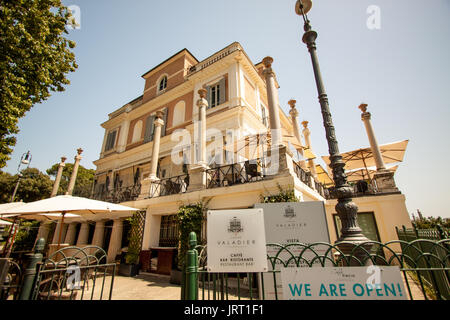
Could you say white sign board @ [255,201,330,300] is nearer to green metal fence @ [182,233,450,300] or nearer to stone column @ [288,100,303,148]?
green metal fence @ [182,233,450,300]

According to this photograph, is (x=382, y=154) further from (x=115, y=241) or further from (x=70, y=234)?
(x=70, y=234)

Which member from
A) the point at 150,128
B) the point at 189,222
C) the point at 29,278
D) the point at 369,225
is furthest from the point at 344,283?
the point at 150,128

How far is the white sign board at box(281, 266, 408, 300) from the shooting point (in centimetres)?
182

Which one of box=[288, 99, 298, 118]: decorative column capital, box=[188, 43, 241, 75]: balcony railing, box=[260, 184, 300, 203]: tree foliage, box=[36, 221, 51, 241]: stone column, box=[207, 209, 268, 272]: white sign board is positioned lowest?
box=[207, 209, 268, 272]: white sign board

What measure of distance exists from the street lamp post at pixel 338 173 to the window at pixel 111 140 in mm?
19178

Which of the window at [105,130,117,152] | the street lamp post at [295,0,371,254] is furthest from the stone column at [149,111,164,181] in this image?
A: the window at [105,130,117,152]

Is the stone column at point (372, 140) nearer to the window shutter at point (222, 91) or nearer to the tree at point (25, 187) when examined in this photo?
the window shutter at point (222, 91)

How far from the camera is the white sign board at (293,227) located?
3611mm

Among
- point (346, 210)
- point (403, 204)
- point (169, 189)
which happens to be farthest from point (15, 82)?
point (403, 204)

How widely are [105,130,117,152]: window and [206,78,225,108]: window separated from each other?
11.3 metres

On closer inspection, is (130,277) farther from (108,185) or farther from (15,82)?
(108,185)

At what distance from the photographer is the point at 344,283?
6.22 ft

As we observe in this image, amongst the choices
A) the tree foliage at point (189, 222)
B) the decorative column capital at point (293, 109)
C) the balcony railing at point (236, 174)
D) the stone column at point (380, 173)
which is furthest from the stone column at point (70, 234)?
the stone column at point (380, 173)

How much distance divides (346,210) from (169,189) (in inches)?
322
